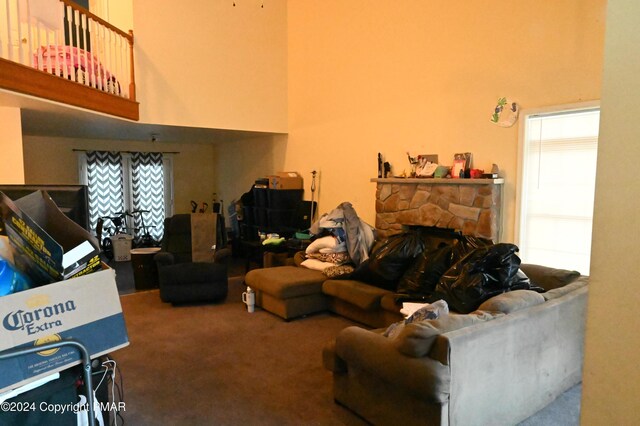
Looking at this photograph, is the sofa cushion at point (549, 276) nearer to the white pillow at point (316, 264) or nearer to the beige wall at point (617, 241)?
Answer: the white pillow at point (316, 264)

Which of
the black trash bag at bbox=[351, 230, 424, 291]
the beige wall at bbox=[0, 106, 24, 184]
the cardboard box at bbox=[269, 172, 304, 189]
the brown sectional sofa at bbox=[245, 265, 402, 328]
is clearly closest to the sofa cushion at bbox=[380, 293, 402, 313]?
the brown sectional sofa at bbox=[245, 265, 402, 328]

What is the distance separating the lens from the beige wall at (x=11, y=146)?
459 cm

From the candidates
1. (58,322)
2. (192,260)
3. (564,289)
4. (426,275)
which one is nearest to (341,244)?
(426,275)

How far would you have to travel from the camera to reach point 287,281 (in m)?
4.25

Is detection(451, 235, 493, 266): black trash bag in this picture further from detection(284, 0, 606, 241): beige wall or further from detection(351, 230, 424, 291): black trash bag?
detection(284, 0, 606, 241): beige wall

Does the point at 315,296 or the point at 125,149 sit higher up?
the point at 125,149

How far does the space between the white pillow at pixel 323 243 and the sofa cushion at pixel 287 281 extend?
26 cm

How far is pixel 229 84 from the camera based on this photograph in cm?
635

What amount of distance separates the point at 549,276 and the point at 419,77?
8.57 ft

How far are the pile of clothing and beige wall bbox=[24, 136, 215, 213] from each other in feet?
17.0

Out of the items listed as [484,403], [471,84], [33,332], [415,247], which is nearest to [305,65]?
[471,84]

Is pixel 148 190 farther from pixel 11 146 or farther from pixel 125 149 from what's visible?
pixel 11 146

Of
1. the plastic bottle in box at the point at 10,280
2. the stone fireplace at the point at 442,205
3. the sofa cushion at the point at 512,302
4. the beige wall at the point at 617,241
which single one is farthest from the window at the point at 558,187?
the plastic bottle in box at the point at 10,280

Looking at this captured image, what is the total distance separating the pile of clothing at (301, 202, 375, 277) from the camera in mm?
4582
